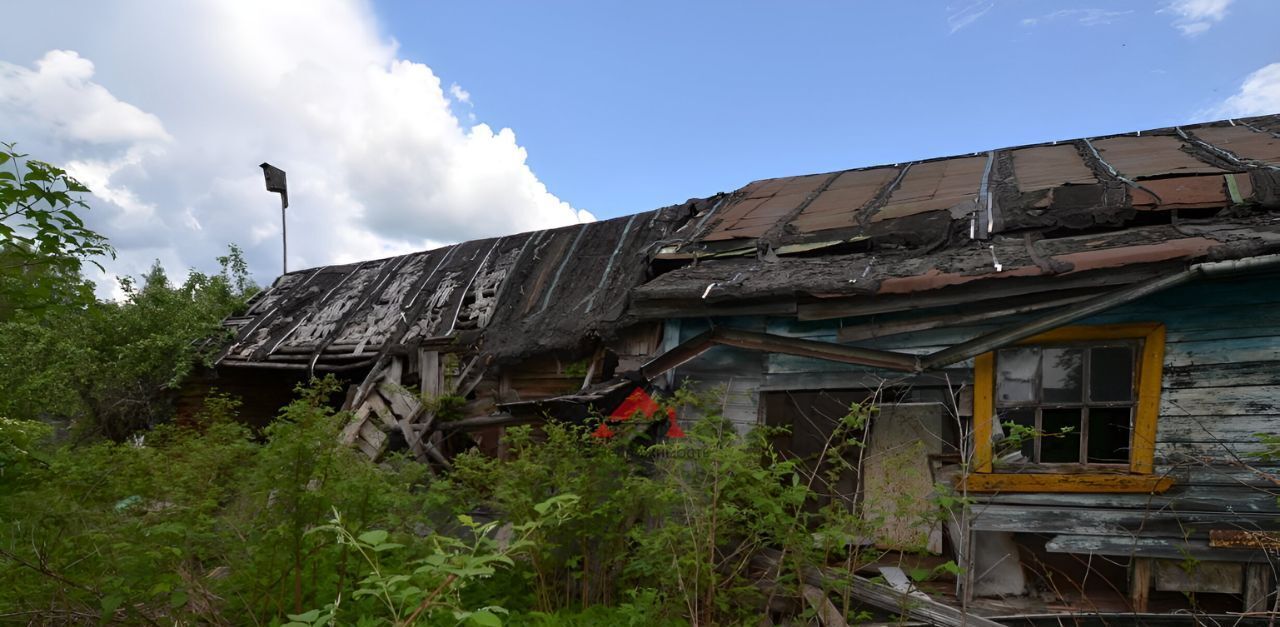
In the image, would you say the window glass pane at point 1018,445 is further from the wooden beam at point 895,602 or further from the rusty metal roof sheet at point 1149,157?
the rusty metal roof sheet at point 1149,157

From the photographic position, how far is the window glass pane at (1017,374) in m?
4.87

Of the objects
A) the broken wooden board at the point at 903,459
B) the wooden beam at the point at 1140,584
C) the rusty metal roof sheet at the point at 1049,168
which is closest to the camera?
the wooden beam at the point at 1140,584

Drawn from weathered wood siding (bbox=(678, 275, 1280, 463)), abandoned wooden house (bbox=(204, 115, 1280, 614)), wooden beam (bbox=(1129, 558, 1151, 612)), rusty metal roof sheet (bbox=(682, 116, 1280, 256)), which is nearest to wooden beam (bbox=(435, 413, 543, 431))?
abandoned wooden house (bbox=(204, 115, 1280, 614))

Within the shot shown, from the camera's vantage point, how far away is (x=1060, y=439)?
4855mm

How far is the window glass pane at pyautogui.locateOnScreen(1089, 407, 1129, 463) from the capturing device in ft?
15.4

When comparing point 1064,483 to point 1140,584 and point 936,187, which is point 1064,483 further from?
point 936,187

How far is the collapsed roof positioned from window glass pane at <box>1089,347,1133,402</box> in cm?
60

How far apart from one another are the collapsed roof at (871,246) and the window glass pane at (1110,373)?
0.60 m

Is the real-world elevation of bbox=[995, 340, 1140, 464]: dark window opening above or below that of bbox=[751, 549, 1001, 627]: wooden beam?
above

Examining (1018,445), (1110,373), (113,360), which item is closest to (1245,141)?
(1110,373)

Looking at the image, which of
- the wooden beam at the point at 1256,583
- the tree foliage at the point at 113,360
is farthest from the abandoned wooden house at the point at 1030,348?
the tree foliage at the point at 113,360

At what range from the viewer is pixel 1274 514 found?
4254 millimetres

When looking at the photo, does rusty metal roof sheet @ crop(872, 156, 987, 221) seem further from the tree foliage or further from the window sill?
the tree foliage

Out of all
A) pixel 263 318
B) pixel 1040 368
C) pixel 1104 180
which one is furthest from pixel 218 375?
pixel 1104 180
